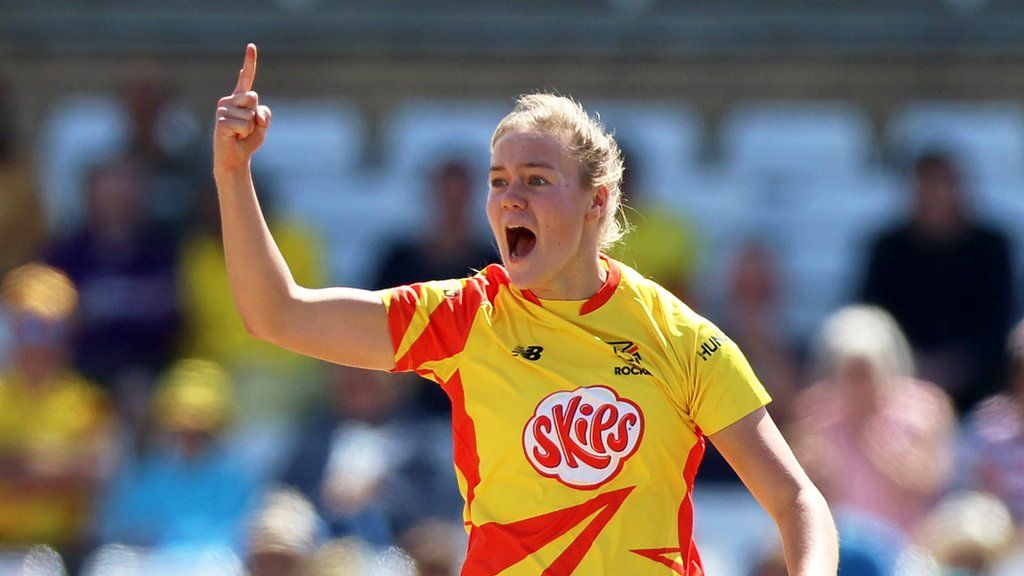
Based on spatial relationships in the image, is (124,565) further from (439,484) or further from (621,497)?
(621,497)

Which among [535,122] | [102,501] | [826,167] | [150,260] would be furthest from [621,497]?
[826,167]

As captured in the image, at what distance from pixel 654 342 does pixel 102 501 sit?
433 cm

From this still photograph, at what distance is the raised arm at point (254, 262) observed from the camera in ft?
10.8

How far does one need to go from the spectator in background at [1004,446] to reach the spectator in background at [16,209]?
476cm

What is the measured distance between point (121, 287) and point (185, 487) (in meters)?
1.28

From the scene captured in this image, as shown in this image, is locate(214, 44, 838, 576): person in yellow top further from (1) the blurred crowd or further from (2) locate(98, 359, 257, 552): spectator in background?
(2) locate(98, 359, 257, 552): spectator in background

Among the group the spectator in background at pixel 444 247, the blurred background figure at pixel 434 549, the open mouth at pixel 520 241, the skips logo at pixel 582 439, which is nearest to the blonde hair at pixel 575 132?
the open mouth at pixel 520 241

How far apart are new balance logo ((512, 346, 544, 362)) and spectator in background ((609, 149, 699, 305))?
13.7 ft

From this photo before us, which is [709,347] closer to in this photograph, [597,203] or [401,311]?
[597,203]

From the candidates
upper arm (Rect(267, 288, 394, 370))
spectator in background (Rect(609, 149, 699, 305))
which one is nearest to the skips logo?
upper arm (Rect(267, 288, 394, 370))

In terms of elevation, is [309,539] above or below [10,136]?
below

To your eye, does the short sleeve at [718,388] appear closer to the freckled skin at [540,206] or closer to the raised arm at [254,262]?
the freckled skin at [540,206]

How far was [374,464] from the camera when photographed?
6945 millimetres

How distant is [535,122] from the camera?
138 inches
